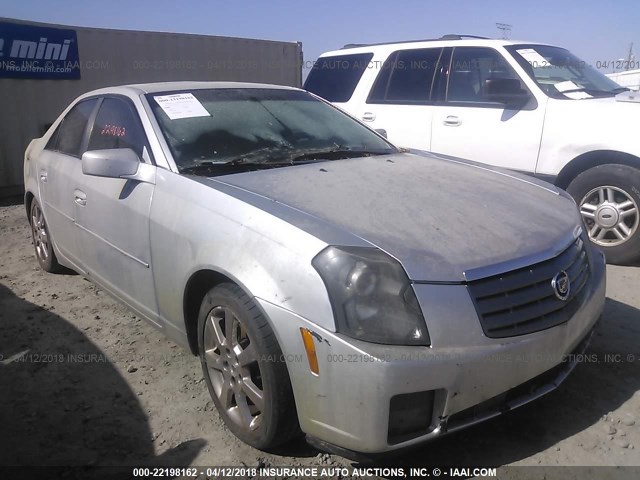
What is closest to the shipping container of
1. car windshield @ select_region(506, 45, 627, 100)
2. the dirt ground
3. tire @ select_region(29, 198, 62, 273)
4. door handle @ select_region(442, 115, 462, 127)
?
tire @ select_region(29, 198, 62, 273)

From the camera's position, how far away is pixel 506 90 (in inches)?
196

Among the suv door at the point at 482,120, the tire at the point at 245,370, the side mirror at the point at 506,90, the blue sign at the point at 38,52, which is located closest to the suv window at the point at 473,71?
the suv door at the point at 482,120

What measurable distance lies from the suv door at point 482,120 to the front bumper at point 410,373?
3324mm

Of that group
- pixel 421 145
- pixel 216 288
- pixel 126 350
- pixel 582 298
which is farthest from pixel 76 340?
pixel 421 145

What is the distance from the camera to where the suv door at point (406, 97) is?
5734mm

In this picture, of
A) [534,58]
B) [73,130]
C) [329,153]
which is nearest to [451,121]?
[534,58]

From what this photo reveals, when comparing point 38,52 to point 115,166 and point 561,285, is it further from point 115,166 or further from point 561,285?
point 561,285

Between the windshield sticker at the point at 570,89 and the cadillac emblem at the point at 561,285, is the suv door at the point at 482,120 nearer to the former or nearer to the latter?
the windshield sticker at the point at 570,89

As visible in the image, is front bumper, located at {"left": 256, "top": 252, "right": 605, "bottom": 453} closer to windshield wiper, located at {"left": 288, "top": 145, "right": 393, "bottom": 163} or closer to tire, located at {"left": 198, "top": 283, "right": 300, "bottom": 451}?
tire, located at {"left": 198, "top": 283, "right": 300, "bottom": 451}

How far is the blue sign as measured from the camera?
7988mm

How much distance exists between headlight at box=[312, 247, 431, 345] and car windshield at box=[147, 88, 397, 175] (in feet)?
3.58

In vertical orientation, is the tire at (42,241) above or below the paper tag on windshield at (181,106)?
below

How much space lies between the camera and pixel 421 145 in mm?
5758

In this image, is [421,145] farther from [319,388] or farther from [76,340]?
[319,388]
